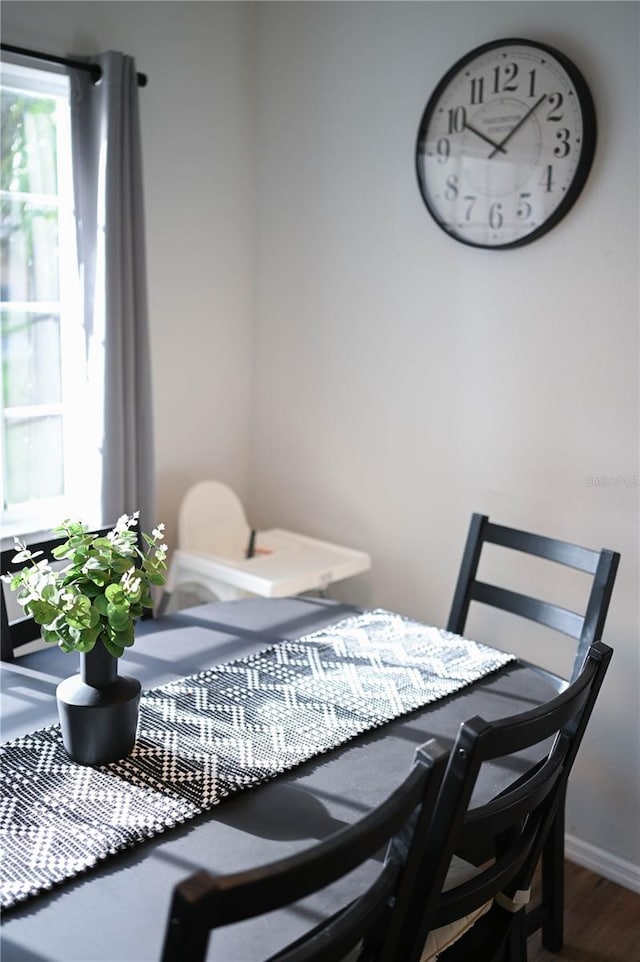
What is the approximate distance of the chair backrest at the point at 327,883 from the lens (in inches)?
35.4

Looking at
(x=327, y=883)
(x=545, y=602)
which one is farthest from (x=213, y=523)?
(x=327, y=883)

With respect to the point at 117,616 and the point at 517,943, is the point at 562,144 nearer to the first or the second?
the point at 117,616

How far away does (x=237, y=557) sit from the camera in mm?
3203

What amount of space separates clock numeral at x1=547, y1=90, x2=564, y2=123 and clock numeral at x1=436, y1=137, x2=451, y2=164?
1.13 feet

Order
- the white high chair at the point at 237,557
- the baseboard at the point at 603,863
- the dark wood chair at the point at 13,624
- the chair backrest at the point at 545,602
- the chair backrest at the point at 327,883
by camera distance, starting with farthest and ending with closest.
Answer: the white high chair at the point at 237,557, the baseboard at the point at 603,863, the chair backrest at the point at 545,602, the dark wood chair at the point at 13,624, the chair backrest at the point at 327,883

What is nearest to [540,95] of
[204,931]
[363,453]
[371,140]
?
[371,140]

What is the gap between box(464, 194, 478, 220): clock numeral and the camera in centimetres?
260

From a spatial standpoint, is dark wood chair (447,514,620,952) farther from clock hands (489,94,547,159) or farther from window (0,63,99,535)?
window (0,63,99,535)

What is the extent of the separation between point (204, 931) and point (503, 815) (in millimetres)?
618

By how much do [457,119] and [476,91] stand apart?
0.09 meters

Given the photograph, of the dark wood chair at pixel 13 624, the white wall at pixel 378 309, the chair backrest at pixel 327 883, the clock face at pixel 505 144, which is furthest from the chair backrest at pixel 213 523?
the chair backrest at pixel 327 883

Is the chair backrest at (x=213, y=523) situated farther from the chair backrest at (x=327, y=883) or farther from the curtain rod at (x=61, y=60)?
the chair backrest at (x=327, y=883)

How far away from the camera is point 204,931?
91cm

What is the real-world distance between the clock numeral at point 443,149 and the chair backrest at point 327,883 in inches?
78.7
